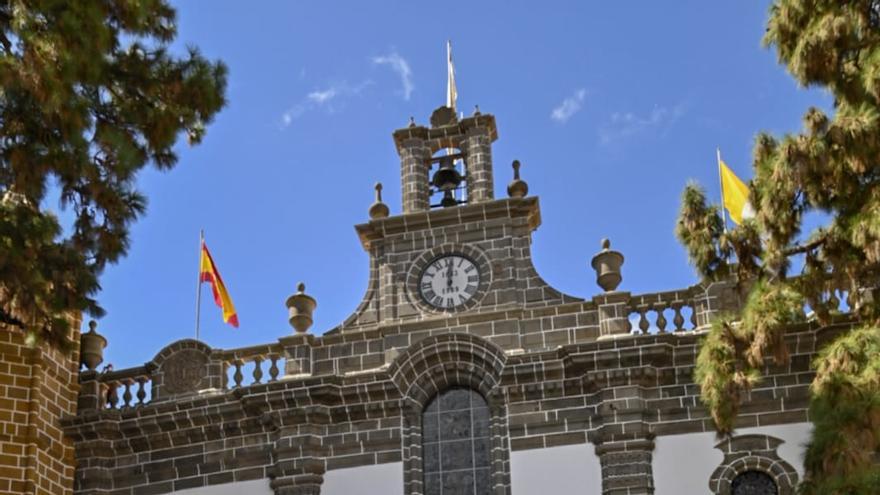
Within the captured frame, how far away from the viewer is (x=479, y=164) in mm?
24609

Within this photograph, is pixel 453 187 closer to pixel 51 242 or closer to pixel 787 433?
pixel 787 433

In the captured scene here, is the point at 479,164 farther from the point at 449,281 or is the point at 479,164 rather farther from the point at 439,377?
the point at 439,377

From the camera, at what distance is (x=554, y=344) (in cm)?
2288

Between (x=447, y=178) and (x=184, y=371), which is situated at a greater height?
(x=447, y=178)

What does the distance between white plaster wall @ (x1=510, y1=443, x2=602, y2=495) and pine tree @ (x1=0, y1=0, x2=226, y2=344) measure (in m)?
7.36

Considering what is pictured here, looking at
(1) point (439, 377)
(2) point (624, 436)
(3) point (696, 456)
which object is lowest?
(3) point (696, 456)

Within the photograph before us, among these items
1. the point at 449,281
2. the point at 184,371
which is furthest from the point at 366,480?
the point at 184,371

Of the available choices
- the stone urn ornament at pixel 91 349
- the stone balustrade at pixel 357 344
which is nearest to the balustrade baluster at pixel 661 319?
the stone balustrade at pixel 357 344

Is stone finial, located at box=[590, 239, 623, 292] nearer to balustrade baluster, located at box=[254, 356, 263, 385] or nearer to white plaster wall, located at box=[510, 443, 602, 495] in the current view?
white plaster wall, located at box=[510, 443, 602, 495]

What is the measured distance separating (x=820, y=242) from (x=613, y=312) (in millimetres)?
5269

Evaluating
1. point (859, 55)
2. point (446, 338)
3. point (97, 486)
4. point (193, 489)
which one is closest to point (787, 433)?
point (446, 338)

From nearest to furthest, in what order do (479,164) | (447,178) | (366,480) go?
(366,480) → (479,164) → (447,178)

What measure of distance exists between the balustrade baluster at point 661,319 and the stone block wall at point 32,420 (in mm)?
8449

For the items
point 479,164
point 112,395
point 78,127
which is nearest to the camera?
point 78,127
